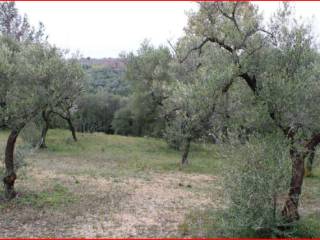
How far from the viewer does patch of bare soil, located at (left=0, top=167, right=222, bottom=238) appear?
1038 centimetres

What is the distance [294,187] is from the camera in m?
10.1

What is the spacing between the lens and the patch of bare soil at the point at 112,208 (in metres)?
10.4

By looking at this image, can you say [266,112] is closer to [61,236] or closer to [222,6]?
[222,6]

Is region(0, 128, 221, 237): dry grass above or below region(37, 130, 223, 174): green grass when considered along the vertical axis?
below

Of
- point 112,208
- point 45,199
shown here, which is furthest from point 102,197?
point 45,199

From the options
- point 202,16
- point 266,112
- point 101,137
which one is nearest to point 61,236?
point 266,112

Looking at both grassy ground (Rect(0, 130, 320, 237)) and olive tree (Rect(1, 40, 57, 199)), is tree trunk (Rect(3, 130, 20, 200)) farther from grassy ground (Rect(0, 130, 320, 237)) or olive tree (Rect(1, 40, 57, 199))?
grassy ground (Rect(0, 130, 320, 237))

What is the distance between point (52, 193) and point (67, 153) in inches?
448

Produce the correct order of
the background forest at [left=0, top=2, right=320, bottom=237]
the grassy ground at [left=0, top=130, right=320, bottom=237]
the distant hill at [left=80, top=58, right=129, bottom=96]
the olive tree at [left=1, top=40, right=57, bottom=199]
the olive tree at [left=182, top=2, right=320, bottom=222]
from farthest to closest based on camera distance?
the distant hill at [left=80, top=58, right=129, bottom=96]
the olive tree at [left=1, top=40, right=57, bottom=199]
the grassy ground at [left=0, top=130, right=320, bottom=237]
the olive tree at [left=182, top=2, right=320, bottom=222]
the background forest at [left=0, top=2, right=320, bottom=237]

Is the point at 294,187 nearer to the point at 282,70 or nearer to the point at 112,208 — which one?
the point at 282,70

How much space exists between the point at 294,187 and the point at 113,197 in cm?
687

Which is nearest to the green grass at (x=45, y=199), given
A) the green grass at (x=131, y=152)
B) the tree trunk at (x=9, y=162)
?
the tree trunk at (x=9, y=162)

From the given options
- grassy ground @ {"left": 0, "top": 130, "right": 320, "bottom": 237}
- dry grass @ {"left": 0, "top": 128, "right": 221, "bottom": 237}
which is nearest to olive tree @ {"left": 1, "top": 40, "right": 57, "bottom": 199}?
grassy ground @ {"left": 0, "top": 130, "right": 320, "bottom": 237}

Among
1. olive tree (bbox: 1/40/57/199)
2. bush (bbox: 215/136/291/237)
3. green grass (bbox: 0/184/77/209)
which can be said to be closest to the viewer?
bush (bbox: 215/136/291/237)
